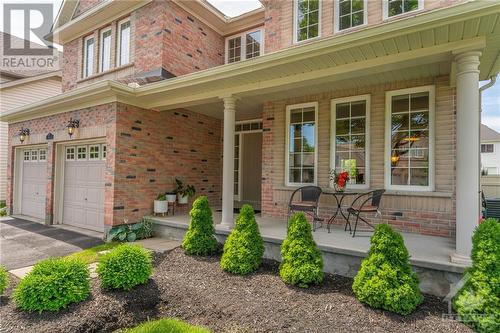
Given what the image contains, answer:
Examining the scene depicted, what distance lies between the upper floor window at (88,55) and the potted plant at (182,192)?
5.06 m

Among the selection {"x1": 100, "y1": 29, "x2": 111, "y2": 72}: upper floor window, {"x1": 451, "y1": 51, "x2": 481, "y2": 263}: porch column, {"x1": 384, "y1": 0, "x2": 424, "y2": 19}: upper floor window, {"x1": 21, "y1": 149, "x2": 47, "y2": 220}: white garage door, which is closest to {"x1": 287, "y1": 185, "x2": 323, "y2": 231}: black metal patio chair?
{"x1": 451, "y1": 51, "x2": 481, "y2": 263}: porch column

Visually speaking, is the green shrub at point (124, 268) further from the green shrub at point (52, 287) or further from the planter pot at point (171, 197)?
the planter pot at point (171, 197)

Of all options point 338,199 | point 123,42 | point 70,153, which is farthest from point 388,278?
point 123,42

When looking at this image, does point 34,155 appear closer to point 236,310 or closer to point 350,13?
point 236,310

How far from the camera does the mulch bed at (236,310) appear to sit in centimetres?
293

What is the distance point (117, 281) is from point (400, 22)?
4785 millimetres

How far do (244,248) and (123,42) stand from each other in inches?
300

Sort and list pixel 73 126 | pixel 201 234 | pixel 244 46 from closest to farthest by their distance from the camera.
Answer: pixel 201 234
pixel 73 126
pixel 244 46

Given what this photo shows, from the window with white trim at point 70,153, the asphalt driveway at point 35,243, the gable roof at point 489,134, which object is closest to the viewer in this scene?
the asphalt driveway at point 35,243

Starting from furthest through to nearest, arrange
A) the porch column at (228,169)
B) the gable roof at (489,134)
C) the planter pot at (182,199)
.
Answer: the gable roof at (489,134) → the planter pot at (182,199) → the porch column at (228,169)

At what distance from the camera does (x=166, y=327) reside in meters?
3.05

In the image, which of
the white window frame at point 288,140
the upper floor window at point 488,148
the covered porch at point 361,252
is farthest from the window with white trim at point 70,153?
the upper floor window at point 488,148

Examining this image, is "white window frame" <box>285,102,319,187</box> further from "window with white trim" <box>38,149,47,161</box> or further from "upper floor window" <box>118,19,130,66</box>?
"window with white trim" <box>38,149,47,161</box>

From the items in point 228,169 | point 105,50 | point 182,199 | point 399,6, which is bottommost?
point 182,199
